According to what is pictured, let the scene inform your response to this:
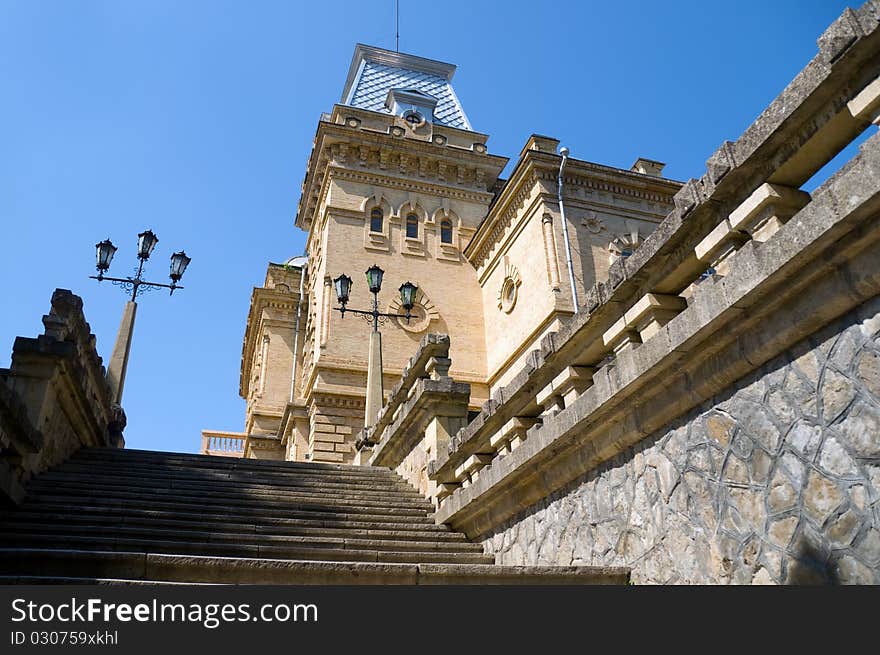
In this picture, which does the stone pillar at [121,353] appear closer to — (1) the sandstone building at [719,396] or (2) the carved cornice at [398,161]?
(1) the sandstone building at [719,396]

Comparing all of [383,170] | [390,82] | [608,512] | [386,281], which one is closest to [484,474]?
[608,512]

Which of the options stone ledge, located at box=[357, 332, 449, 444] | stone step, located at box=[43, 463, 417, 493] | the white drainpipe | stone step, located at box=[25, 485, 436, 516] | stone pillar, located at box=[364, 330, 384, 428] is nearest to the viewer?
stone step, located at box=[25, 485, 436, 516]

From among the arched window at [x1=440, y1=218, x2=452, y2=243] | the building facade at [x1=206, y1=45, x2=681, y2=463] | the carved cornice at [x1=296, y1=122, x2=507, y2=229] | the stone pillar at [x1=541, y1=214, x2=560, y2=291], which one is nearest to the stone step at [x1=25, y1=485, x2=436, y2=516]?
the building facade at [x1=206, y1=45, x2=681, y2=463]

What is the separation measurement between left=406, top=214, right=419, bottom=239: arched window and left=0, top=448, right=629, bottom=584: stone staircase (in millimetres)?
16113

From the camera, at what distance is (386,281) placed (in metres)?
24.2

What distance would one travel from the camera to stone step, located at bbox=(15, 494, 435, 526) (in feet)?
22.9

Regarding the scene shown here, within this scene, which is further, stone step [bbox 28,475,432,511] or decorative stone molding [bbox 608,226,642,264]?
decorative stone molding [bbox 608,226,642,264]

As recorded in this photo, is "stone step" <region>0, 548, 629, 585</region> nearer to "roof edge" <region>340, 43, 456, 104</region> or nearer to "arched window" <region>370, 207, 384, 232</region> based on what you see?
"arched window" <region>370, 207, 384, 232</region>

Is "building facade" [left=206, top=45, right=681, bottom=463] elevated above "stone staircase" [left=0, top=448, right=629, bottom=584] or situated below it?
above

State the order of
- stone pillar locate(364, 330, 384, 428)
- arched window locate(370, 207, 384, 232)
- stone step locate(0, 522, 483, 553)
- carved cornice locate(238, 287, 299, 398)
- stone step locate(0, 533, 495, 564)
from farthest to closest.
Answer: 1. carved cornice locate(238, 287, 299, 398)
2. arched window locate(370, 207, 384, 232)
3. stone pillar locate(364, 330, 384, 428)
4. stone step locate(0, 522, 483, 553)
5. stone step locate(0, 533, 495, 564)

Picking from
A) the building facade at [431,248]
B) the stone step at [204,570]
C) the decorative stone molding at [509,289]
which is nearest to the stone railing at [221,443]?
the building facade at [431,248]

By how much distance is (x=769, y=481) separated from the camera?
365cm

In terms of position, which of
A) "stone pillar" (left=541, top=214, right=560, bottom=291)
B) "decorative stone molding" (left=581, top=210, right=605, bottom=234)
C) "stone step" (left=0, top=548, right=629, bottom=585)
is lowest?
"stone step" (left=0, top=548, right=629, bottom=585)

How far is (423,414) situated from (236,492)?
278 centimetres
